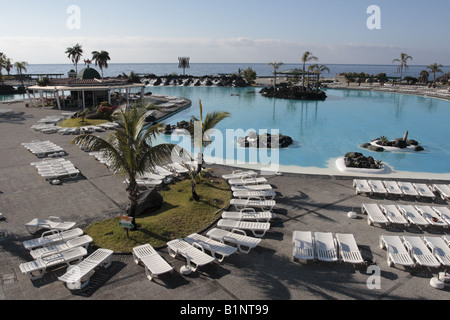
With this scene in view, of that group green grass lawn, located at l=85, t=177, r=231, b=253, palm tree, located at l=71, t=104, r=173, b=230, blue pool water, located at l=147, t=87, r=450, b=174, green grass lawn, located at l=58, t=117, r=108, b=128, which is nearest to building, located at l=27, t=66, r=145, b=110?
green grass lawn, located at l=58, t=117, r=108, b=128

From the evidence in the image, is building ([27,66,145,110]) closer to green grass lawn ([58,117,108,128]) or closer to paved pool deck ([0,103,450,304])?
green grass lawn ([58,117,108,128])

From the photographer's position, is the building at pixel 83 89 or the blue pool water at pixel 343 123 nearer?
the blue pool water at pixel 343 123

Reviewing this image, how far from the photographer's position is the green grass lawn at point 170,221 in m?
9.76

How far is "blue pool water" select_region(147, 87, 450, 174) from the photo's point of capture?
68.0 ft

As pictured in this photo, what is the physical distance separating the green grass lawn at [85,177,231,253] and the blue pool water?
7.54 meters

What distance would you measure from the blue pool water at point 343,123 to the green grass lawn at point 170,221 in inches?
297

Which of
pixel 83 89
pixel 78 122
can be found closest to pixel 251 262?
pixel 78 122

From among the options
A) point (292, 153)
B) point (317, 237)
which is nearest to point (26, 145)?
point (292, 153)

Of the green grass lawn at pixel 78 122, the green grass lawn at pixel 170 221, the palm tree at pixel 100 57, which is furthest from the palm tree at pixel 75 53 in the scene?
the green grass lawn at pixel 170 221

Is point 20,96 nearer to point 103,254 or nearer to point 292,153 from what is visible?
point 292,153

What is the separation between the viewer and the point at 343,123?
1251 inches

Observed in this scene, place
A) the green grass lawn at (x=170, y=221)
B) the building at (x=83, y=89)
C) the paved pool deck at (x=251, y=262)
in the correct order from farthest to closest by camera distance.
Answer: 1. the building at (x=83, y=89)
2. the green grass lawn at (x=170, y=221)
3. the paved pool deck at (x=251, y=262)

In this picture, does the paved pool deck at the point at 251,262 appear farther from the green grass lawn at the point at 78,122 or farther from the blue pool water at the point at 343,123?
the green grass lawn at the point at 78,122

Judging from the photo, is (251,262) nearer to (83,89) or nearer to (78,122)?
(78,122)
